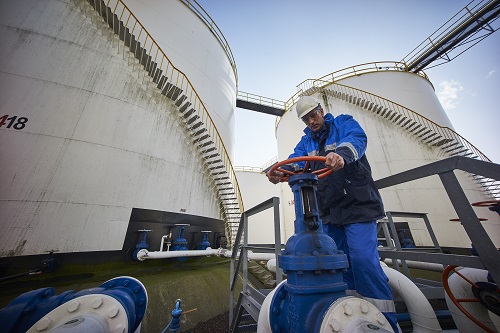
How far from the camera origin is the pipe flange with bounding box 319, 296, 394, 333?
0.73m

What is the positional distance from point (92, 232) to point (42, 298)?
9.37 feet

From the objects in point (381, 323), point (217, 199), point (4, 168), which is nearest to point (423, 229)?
point (217, 199)

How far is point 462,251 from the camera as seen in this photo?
621 cm

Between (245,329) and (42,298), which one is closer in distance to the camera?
(42,298)

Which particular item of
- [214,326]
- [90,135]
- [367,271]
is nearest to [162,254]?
[214,326]

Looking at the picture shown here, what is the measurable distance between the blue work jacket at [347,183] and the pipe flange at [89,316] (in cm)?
158

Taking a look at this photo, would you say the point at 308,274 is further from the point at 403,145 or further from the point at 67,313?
the point at 403,145

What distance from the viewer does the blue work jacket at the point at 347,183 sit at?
159 centimetres

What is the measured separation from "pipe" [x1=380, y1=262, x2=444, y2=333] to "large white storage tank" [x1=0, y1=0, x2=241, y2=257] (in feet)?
15.1

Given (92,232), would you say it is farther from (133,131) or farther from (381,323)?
Answer: (381,323)

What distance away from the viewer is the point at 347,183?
1744 millimetres

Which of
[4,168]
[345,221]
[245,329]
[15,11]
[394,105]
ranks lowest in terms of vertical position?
[245,329]

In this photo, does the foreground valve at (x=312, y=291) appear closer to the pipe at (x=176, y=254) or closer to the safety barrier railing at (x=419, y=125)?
Result: the pipe at (x=176, y=254)

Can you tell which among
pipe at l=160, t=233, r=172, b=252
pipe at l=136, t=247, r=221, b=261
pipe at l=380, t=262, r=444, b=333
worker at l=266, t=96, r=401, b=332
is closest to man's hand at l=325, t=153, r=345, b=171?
worker at l=266, t=96, r=401, b=332
